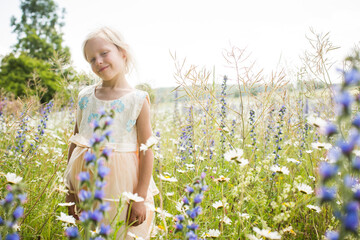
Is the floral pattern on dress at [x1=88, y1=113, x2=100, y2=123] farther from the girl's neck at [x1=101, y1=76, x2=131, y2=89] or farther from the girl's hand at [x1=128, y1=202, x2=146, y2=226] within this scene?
the girl's hand at [x1=128, y1=202, x2=146, y2=226]

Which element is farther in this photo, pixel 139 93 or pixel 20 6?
pixel 20 6

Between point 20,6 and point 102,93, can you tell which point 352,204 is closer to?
point 102,93

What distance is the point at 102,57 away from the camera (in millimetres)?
1738

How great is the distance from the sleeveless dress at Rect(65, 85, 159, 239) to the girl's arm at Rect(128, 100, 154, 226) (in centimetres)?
4

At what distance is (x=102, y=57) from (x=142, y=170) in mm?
805

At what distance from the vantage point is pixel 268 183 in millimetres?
2531

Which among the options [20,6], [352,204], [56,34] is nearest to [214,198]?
[352,204]

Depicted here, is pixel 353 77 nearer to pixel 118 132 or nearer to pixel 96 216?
pixel 96 216

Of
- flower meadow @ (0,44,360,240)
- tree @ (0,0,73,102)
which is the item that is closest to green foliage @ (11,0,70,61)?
tree @ (0,0,73,102)

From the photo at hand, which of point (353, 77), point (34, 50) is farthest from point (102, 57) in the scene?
point (34, 50)

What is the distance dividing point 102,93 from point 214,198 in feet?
4.17

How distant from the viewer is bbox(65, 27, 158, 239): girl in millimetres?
1716

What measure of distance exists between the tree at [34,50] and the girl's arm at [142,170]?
16.8 metres

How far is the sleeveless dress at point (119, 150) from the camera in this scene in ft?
5.63
